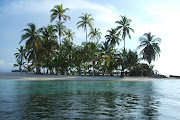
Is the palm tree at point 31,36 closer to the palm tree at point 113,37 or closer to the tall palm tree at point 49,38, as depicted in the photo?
the tall palm tree at point 49,38

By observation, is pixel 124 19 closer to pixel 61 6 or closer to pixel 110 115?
pixel 61 6

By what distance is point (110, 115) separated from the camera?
7.59 m

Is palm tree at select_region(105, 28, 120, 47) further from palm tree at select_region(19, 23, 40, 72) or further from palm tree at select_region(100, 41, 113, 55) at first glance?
palm tree at select_region(19, 23, 40, 72)

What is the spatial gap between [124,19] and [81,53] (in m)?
16.3

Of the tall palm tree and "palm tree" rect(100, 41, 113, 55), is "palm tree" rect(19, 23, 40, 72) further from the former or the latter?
"palm tree" rect(100, 41, 113, 55)

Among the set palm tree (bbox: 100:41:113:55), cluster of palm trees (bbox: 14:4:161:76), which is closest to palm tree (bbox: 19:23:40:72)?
cluster of palm trees (bbox: 14:4:161:76)

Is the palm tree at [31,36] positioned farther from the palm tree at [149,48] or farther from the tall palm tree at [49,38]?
the palm tree at [149,48]

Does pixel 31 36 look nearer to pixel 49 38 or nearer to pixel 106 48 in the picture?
pixel 49 38

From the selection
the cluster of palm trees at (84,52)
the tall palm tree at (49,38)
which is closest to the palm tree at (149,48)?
the cluster of palm trees at (84,52)

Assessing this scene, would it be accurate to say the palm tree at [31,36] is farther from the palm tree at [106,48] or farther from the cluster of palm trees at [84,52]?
the palm tree at [106,48]

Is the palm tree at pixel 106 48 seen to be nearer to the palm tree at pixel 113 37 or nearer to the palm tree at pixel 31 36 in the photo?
the palm tree at pixel 113 37

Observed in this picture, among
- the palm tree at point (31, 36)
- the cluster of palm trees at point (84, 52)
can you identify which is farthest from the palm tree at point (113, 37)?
the palm tree at point (31, 36)

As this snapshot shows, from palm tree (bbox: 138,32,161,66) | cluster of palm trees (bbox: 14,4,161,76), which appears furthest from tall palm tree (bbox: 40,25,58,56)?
palm tree (bbox: 138,32,161,66)

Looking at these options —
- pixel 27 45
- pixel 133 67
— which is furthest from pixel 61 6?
pixel 133 67
